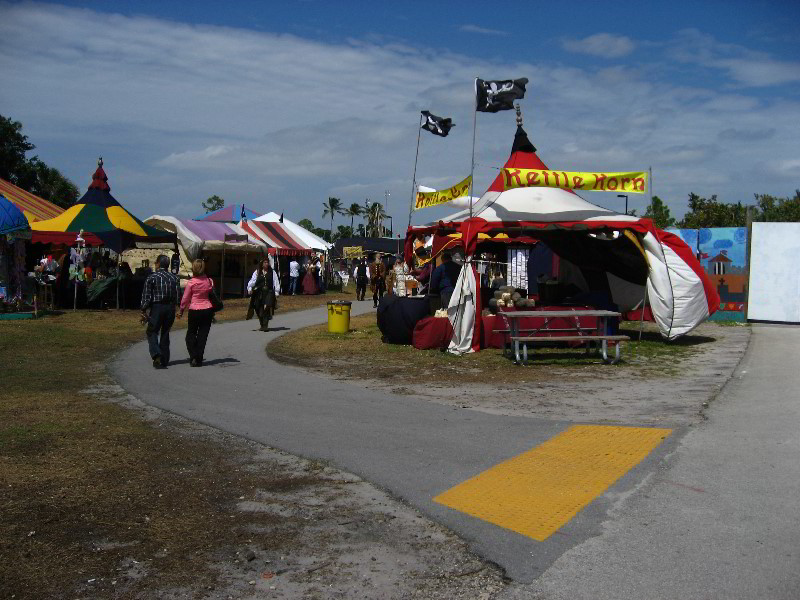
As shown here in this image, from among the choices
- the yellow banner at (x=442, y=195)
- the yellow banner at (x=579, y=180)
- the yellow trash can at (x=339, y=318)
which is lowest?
the yellow trash can at (x=339, y=318)

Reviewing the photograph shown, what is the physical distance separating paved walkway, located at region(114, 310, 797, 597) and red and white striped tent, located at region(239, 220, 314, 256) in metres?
25.8

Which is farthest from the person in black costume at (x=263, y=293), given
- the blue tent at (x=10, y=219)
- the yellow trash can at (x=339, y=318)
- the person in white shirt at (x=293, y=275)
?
the person in white shirt at (x=293, y=275)

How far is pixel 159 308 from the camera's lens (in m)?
13.0

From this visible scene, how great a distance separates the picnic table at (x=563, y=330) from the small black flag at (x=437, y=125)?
8448 millimetres

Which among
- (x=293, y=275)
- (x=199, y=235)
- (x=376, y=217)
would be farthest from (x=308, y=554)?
(x=376, y=217)

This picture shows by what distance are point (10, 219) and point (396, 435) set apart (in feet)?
54.3

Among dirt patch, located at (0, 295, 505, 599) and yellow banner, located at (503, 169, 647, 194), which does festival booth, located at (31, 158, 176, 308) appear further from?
dirt patch, located at (0, 295, 505, 599)

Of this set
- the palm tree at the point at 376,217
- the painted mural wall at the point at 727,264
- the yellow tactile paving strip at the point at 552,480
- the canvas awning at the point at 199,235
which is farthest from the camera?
the palm tree at the point at 376,217

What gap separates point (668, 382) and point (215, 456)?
277 inches

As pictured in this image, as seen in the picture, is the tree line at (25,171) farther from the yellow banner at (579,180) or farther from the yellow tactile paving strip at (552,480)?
the yellow tactile paving strip at (552,480)

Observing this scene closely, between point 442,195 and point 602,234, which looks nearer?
point 442,195

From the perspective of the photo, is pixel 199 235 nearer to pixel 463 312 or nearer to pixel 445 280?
pixel 445 280

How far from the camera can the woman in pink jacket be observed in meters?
13.1

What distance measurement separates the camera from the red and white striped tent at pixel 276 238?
39156 mm
